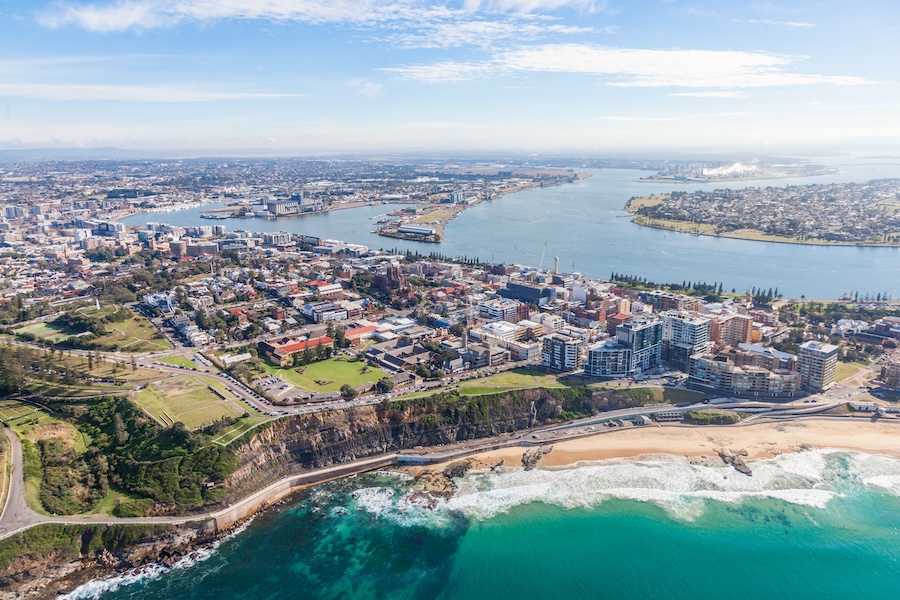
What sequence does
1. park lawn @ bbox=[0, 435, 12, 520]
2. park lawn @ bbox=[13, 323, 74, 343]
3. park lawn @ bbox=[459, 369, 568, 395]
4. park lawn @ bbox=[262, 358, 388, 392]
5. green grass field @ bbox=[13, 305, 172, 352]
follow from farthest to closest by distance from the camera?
park lawn @ bbox=[13, 323, 74, 343], green grass field @ bbox=[13, 305, 172, 352], park lawn @ bbox=[262, 358, 388, 392], park lawn @ bbox=[459, 369, 568, 395], park lawn @ bbox=[0, 435, 12, 520]

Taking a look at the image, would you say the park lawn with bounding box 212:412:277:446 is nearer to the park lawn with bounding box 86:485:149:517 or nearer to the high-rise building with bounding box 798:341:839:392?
the park lawn with bounding box 86:485:149:517

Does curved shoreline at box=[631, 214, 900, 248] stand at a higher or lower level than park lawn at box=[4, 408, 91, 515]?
higher

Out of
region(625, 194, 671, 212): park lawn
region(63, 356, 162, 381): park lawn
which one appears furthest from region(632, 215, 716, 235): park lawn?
region(63, 356, 162, 381): park lawn

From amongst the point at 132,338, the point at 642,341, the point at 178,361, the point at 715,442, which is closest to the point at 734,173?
the point at 642,341

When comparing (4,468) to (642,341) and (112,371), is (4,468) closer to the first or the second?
(112,371)

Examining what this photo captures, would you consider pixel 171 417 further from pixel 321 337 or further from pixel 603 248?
pixel 603 248

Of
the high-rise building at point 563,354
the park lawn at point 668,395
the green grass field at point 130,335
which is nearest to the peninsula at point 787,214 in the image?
the park lawn at point 668,395
